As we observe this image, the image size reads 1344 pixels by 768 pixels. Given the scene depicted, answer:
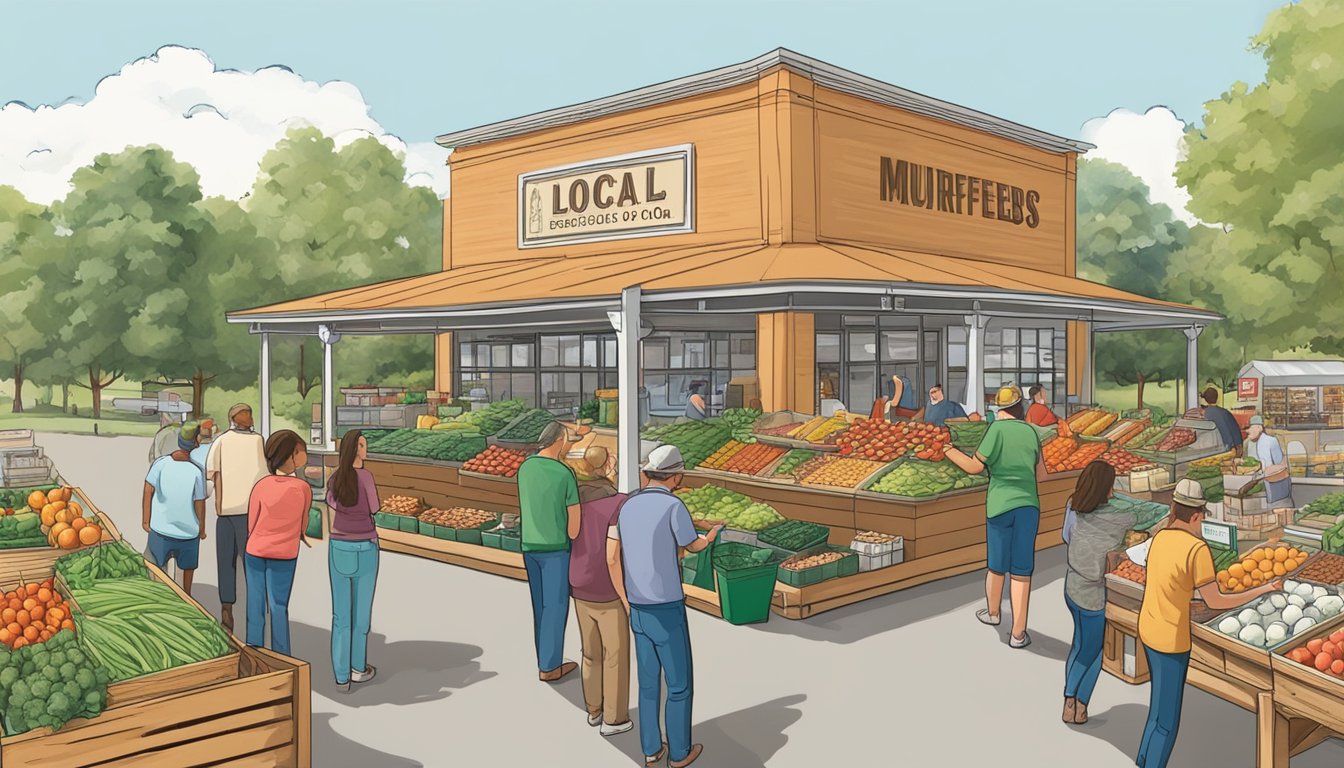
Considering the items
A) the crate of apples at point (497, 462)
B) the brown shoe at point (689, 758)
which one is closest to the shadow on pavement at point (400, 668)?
the brown shoe at point (689, 758)

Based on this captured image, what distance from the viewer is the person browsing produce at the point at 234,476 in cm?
821

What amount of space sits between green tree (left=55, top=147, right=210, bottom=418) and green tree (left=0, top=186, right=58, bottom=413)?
10.3ft

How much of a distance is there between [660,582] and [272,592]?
291 centimetres

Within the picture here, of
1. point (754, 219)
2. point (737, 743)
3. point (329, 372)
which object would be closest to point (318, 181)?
point (329, 372)

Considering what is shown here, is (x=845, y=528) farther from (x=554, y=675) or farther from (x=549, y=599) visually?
(x=549, y=599)

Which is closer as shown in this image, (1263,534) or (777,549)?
(777,549)

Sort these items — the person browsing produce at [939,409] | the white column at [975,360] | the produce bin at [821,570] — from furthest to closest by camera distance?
the white column at [975,360]
the person browsing produce at [939,409]
the produce bin at [821,570]

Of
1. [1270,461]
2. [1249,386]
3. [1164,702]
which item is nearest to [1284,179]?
[1249,386]

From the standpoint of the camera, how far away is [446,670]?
7.86 meters

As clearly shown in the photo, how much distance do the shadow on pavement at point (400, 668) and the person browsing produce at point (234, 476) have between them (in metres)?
0.83

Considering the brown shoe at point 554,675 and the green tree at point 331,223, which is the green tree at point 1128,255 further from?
the brown shoe at point 554,675

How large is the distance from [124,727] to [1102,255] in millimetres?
59423

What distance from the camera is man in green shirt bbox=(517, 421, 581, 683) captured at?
22.3 ft

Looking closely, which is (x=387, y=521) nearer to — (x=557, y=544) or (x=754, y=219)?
(x=557, y=544)
